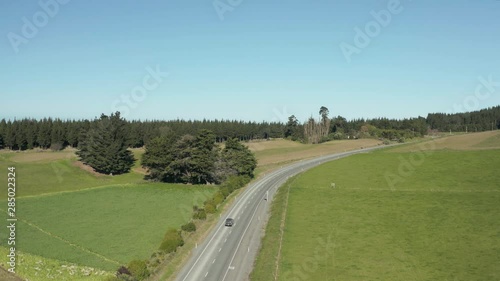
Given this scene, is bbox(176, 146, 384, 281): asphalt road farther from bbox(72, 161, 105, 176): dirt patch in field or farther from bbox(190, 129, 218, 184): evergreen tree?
bbox(72, 161, 105, 176): dirt patch in field

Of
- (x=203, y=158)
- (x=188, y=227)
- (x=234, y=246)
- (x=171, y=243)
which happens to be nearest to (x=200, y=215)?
(x=188, y=227)

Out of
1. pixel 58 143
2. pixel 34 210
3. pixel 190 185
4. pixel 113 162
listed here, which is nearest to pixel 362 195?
pixel 190 185

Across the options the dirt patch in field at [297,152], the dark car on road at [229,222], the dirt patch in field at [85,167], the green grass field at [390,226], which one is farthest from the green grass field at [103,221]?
the dirt patch in field at [297,152]

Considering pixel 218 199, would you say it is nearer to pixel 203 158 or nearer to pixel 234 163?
pixel 203 158

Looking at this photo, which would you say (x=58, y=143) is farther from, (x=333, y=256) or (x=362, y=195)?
(x=333, y=256)

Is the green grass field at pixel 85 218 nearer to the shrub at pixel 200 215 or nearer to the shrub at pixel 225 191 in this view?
the shrub at pixel 200 215

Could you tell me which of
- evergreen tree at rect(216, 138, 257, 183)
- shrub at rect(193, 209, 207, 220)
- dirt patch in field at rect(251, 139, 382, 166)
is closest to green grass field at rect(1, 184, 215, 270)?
shrub at rect(193, 209, 207, 220)
